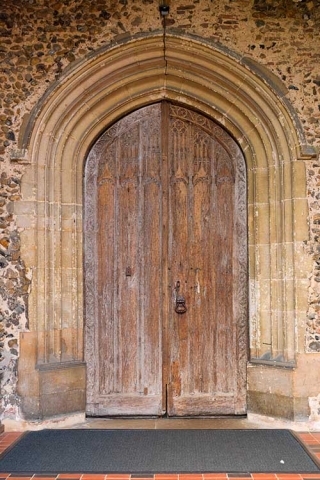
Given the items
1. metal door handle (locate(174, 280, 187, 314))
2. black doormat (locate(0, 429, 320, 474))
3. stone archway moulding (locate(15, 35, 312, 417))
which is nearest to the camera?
black doormat (locate(0, 429, 320, 474))

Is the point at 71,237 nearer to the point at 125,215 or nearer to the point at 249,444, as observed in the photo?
the point at 125,215

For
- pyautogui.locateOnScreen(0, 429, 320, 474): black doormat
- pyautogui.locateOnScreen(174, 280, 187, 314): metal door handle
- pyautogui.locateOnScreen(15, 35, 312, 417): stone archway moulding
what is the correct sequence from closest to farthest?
pyautogui.locateOnScreen(0, 429, 320, 474): black doormat < pyautogui.locateOnScreen(15, 35, 312, 417): stone archway moulding < pyautogui.locateOnScreen(174, 280, 187, 314): metal door handle

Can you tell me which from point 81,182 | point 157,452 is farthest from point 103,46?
point 157,452

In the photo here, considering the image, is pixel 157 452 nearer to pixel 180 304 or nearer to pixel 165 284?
pixel 180 304

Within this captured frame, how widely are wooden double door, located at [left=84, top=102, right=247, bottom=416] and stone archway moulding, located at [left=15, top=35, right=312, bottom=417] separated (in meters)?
0.18

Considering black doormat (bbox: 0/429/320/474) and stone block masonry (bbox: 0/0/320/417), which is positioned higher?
stone block masonry (bbox: 0/0/320/417)

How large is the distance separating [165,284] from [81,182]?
1.28m

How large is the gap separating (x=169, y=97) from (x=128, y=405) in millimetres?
3021

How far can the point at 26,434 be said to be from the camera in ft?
15.0

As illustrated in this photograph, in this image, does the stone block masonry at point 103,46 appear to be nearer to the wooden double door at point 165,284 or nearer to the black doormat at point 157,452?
the wooden double door at point 165,284

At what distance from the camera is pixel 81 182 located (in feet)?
16.8

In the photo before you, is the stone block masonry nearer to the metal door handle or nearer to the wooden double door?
the wooden double door

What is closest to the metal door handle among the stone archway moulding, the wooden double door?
the wooden double door

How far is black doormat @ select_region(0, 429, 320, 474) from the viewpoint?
12.3 feet
